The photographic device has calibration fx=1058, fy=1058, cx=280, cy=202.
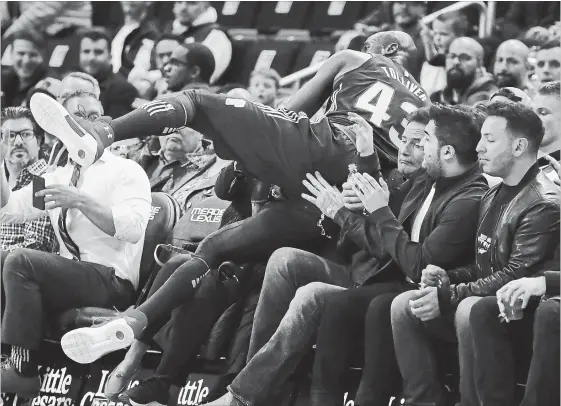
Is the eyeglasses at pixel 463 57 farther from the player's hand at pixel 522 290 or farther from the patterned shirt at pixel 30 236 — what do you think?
the player's hand at pixel 522 290

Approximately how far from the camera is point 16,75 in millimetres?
7480

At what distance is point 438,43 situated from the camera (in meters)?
6.61

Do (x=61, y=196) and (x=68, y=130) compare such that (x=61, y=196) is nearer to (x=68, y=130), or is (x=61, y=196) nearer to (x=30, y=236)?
(x=68, y=130)

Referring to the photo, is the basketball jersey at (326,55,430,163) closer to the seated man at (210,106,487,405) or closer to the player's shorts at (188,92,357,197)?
the player's shorts at (188,92,357,197)

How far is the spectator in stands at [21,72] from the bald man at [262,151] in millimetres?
3145

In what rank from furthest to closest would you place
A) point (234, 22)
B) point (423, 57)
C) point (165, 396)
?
point (234, 22) → point (423, 57) → point (165, 396)

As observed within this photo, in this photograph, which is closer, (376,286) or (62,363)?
(376,286)

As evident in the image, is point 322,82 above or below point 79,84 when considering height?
above

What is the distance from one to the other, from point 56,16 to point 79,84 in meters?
2.97

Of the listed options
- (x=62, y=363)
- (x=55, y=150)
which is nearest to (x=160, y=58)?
(x=55, y=150)

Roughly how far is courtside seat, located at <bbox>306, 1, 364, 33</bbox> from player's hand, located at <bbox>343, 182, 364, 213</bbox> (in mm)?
3330

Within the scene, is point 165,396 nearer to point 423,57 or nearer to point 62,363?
point 62,363

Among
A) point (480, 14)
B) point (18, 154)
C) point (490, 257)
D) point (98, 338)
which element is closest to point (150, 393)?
point (98, 338)

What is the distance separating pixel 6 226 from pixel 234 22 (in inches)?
130
